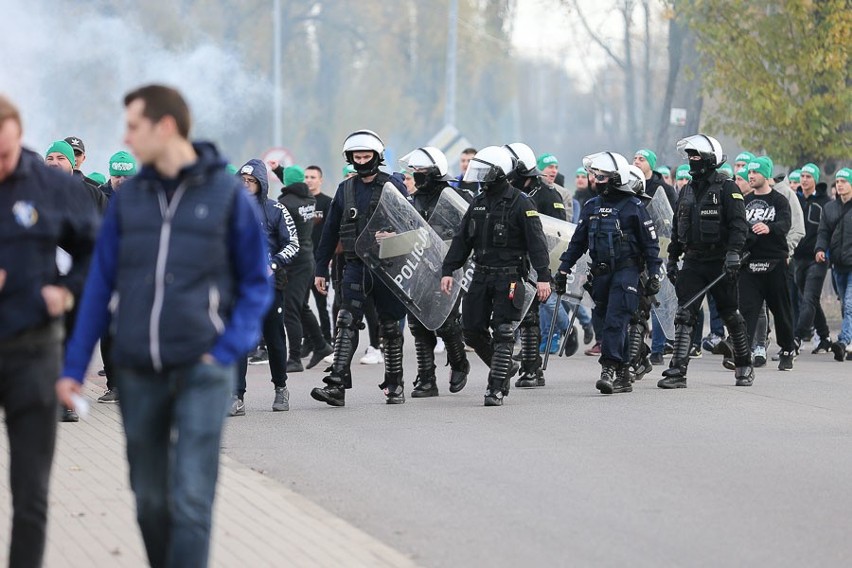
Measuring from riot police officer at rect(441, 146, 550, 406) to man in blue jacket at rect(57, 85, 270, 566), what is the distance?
6.80 metres

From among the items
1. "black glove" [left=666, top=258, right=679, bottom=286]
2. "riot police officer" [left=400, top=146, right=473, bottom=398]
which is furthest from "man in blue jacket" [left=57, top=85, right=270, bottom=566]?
"black glove" [left=666, top=258, right=679, bottom=286]

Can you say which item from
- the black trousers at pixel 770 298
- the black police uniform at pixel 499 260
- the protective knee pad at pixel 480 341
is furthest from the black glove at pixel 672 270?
the protective knee pad at pixel 480 341

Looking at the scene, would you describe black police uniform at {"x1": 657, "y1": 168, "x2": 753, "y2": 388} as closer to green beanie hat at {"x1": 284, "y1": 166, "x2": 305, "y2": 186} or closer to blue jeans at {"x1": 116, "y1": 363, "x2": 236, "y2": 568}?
green beanie hat at {"x1": 284, "y1": 166, "x2": 305, "y2": 186}

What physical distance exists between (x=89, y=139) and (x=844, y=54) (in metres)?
36.4

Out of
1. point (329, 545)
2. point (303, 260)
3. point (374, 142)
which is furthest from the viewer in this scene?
point (303, 260)

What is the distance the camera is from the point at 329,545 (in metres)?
6.82

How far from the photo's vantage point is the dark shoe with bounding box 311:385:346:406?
12.0 m

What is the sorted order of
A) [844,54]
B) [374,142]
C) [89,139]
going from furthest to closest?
[89,139]
[844,54]
[374,142]

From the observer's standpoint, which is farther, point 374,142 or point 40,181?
point 374,142

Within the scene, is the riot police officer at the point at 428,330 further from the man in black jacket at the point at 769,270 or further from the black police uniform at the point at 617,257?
the man in black jacket at the point at 769,270

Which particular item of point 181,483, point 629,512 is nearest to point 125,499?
point 629,512

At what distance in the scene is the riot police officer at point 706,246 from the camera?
43.3 ft

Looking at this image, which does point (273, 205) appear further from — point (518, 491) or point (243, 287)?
point (243, 287)

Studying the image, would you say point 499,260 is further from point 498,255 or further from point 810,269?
point 810,269
